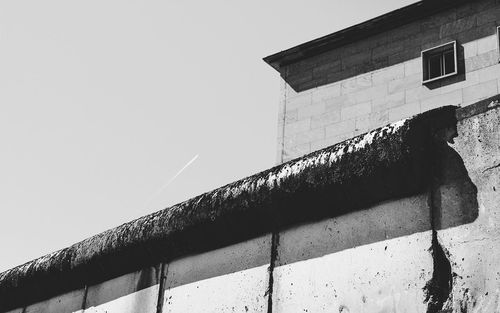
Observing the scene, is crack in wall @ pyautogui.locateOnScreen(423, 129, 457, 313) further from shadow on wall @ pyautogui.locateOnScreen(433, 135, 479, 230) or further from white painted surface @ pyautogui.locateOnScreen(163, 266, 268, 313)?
white painted surface @ pyautogui.locateOnScreen(163, 266, 268, 313)

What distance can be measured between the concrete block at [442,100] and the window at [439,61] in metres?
0.40

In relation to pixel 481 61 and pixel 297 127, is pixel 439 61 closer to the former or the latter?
pixel 481 61

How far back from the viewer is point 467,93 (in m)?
13.2

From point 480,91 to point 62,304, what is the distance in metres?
11.1

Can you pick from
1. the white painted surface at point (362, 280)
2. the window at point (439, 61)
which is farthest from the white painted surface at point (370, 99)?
the white painted surface at point (362, 280)

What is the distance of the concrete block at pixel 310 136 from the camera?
14.9 metres

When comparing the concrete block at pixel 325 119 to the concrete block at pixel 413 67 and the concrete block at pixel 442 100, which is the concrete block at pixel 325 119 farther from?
the concrete block at pixel 442 100

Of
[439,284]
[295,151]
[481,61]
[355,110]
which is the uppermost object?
[481,61]

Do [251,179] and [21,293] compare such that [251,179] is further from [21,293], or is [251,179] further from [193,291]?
[21,293]

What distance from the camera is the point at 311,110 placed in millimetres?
15406

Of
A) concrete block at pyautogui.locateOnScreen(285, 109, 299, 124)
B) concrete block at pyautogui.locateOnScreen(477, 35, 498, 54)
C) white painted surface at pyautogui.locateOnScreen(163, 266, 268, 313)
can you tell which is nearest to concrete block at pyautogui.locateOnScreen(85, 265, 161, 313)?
white painted surface at pyautogui.locateOnScreen(163, 266, 268, 313)

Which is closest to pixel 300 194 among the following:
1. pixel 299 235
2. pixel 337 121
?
pixel 299 235

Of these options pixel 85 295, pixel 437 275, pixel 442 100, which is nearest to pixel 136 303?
pixel 85 295

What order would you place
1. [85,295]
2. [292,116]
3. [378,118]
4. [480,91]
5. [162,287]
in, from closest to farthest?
[162,287], [85,295], [480,91], [378,118], [292,116]
